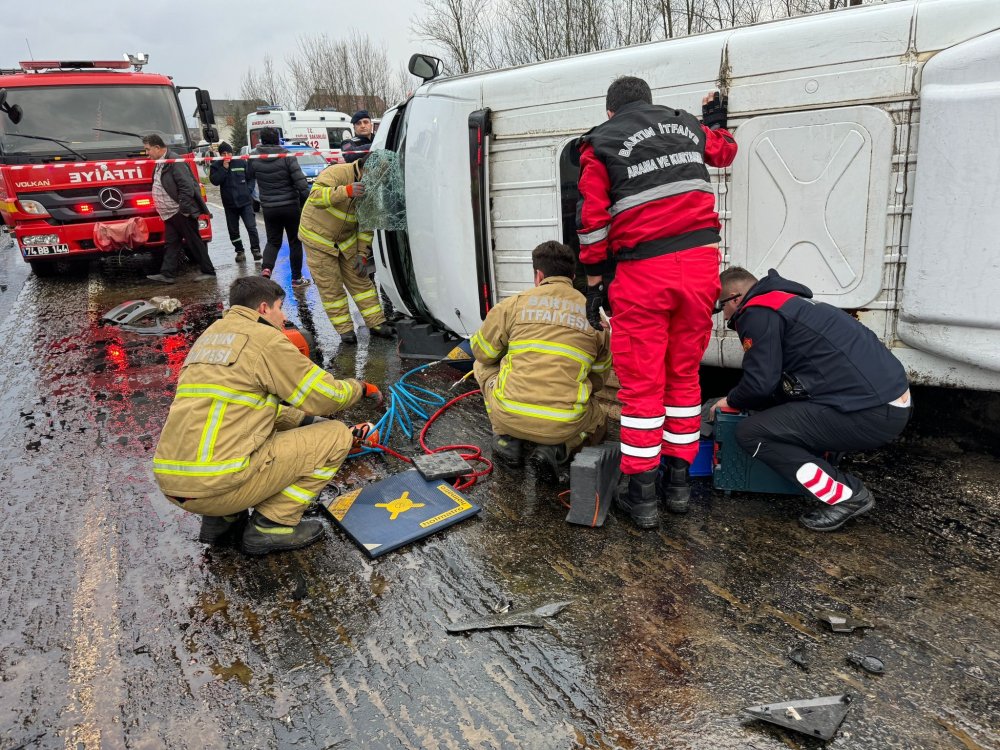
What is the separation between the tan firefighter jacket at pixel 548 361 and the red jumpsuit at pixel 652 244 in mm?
327

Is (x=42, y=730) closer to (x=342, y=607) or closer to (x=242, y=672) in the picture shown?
(x=242, y=672)

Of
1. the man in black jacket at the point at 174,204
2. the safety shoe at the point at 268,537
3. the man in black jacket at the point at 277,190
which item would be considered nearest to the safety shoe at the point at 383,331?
the man in black jacket at the point at 277,190

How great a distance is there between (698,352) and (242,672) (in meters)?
2.26

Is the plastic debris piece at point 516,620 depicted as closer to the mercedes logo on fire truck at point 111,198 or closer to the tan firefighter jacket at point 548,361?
the tan firefighter jacket at point 548,361

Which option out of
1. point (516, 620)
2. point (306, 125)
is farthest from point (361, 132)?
point (306, 125)

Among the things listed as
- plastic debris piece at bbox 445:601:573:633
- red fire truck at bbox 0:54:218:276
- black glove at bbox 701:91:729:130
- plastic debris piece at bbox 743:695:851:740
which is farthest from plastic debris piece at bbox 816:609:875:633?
red fire truck at bbox 0:54:218:276

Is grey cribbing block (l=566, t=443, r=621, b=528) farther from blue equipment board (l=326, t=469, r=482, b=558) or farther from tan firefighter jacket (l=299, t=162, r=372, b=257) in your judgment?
tan firefighter jacket (l=299, t=162, r=372, b=257)

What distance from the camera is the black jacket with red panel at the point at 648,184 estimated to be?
2.92 metres

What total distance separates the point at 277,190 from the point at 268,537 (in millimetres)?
5524

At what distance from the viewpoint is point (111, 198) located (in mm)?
8500

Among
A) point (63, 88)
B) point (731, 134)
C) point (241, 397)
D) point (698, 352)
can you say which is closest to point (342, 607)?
point (241, 397)

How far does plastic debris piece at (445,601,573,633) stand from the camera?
8.30 feet

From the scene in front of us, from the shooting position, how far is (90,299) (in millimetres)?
8180

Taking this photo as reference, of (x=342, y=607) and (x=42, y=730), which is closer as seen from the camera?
(x=42, y=730)
